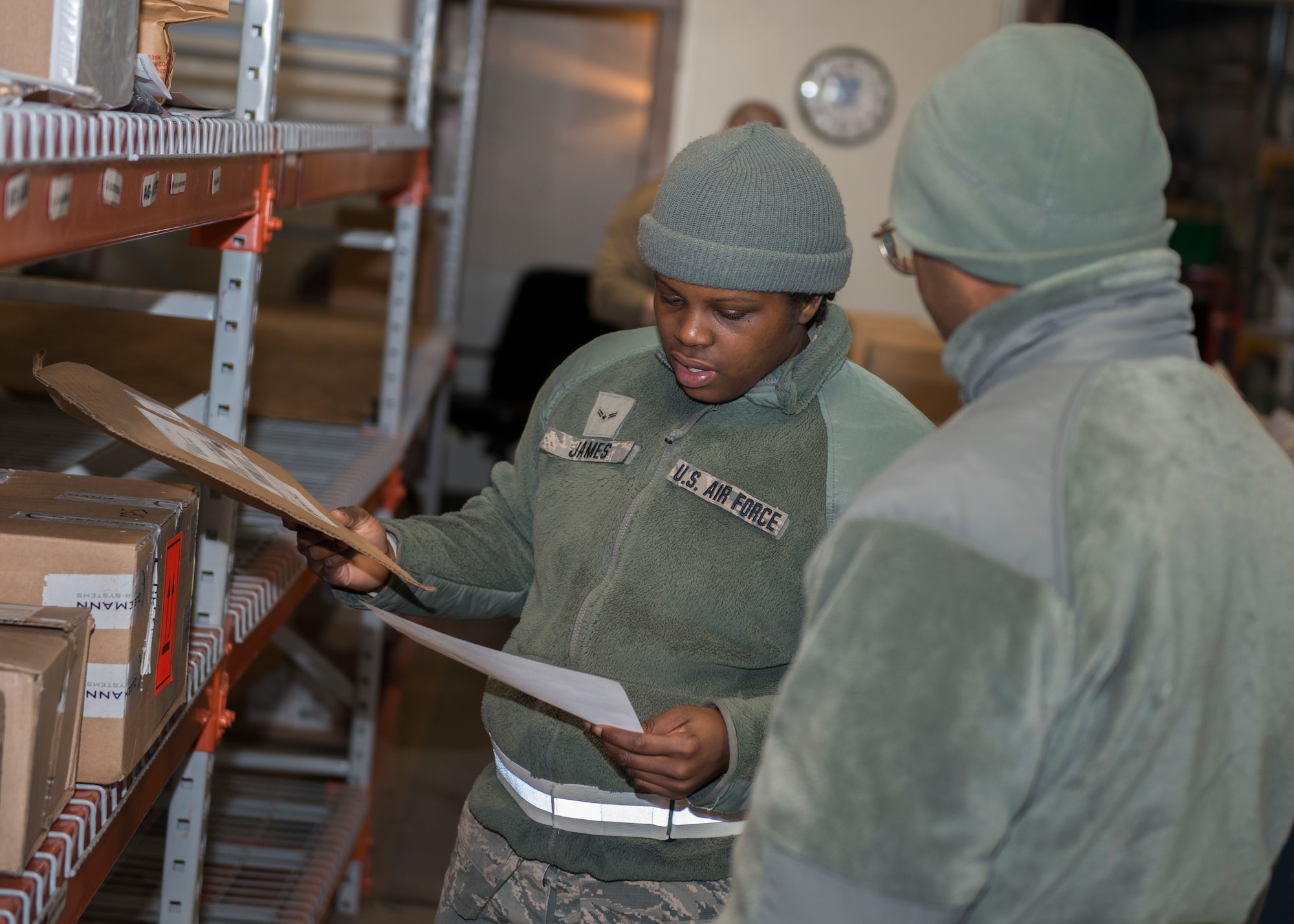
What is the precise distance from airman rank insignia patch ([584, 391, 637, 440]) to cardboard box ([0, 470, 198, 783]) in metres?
0.49

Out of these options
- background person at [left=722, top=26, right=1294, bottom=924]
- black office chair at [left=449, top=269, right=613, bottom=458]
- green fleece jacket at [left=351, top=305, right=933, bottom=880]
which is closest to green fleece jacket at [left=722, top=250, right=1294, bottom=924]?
background person at [left=722, top=26, right=1294, bottom=924]

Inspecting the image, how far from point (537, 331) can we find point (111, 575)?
215 inches

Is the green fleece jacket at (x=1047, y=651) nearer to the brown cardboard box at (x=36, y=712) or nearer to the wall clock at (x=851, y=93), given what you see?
the brown cardboard box at (x=36, y=712)

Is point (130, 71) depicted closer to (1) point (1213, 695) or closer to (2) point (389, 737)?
(1) point (1213, 695)

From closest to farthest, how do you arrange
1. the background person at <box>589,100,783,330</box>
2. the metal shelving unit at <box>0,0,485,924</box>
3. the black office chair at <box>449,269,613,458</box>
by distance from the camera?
the metal shelving unit at <box>0,0,485,924</box> → the background person at <box>589,100,783,330</box> → the black office chair at <box>449,269,613,458</box>

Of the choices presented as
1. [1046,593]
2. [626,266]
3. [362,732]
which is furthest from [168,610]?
[626,266]

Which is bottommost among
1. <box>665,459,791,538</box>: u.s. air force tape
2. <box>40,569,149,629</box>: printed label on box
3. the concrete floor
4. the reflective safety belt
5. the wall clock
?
A: the concrete floor

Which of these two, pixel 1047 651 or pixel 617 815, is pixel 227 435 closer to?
pixel 617 815

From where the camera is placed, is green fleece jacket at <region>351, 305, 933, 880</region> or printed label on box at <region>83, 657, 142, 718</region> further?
green fleece jacket at <region>351, 305, 933, 880</region>

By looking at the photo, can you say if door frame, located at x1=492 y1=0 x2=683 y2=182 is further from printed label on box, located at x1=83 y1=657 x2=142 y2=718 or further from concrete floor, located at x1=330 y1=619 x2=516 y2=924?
printed label on box, located at x1=83 y1=657 x2=142 y2=718

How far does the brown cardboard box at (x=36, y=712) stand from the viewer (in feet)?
3.39

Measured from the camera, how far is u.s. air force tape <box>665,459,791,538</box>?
1.43 metres

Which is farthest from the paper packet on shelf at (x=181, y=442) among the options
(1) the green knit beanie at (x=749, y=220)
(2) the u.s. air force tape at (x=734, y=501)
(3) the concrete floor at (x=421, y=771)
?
(3) the concrete floor at (x=421, y=771)

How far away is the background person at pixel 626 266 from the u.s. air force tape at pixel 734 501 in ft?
8.13
